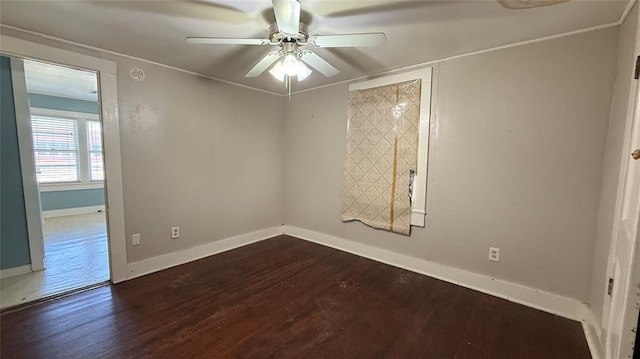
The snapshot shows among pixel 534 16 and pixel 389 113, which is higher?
pixel 534 16

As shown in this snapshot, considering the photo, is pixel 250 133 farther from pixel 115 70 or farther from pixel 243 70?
pixel 115 70

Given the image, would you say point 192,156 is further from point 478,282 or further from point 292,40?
point 478,282

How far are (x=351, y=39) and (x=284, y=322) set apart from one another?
6.68 feet

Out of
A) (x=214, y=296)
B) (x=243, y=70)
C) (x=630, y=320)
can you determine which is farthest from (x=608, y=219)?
(x=243, y=70)

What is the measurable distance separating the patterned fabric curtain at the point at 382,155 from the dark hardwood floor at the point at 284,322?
0.76m

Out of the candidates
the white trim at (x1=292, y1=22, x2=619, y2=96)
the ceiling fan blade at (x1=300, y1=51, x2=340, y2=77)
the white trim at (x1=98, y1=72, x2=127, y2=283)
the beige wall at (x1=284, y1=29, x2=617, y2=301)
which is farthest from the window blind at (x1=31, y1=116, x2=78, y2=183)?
the beige wall at (x1=284, y1=29, x2=617, y2=301)

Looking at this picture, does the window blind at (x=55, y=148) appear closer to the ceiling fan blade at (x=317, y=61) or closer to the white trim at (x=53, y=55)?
the white trim at (x=53, y=55)

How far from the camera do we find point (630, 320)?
107 cm

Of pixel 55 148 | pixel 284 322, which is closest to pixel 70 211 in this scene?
pixel 55 148

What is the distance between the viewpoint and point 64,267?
2.79 metres

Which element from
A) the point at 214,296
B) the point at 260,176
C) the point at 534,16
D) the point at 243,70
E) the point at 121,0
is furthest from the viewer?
the point at 260,176

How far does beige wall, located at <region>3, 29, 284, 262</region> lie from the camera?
2.60 meters

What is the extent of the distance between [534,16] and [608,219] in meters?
1.44

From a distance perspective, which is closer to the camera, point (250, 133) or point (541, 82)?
point (541, 82)
